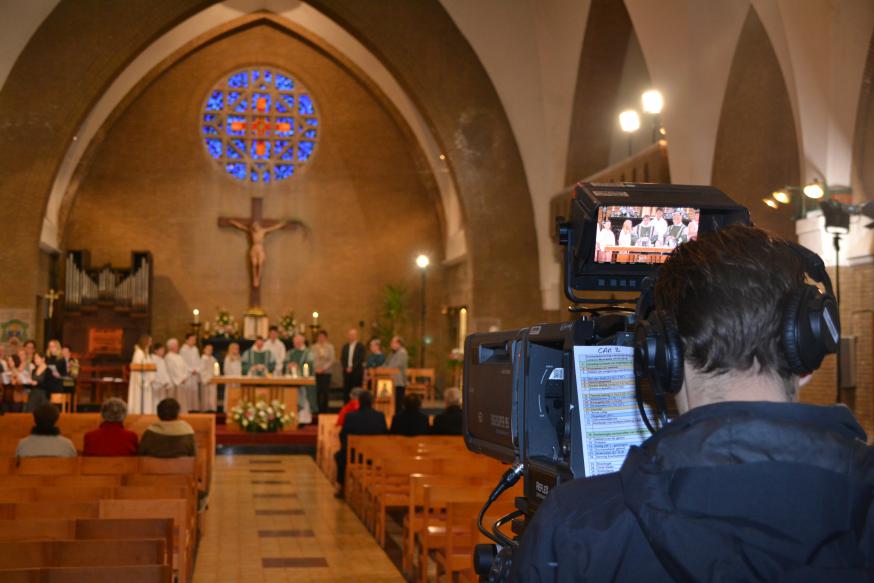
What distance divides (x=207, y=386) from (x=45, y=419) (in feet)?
42.6

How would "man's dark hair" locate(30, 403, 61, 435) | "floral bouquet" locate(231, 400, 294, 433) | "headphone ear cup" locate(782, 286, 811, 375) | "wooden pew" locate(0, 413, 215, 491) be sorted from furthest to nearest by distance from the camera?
"floral bouquet" locate(231, 400, 294, 433) → "wooden pew" locate(0, 413, 215, 491) → "man's dark hair" locate(30, 403, 61, 435) → "headphone ear cup" locate(782, 286, 811, 375)

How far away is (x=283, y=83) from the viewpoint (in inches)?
1024

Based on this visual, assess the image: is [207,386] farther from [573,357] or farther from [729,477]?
[729,477]

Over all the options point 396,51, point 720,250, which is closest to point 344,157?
point 396,51

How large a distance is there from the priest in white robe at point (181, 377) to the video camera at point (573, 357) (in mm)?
17643

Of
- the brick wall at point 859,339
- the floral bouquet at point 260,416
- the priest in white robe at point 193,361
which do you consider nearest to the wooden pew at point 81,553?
the brick wall at point 859,339

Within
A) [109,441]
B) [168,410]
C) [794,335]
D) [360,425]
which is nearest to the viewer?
[794,335]

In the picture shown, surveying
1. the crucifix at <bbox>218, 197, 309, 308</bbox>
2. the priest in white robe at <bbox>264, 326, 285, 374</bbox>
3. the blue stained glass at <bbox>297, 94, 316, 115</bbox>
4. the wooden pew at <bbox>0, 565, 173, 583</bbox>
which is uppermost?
the blue stained glass at <bbox>297, 94, 316, 115</bbox>

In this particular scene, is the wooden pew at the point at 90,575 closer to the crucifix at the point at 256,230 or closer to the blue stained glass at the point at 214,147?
the crucifix at the point at 256,230

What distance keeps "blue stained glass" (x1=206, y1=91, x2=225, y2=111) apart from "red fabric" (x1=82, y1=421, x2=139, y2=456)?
1795 centimetres

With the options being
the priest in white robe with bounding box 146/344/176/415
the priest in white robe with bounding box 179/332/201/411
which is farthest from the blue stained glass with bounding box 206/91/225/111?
the priest in white robe with bounding box 146/344/176/415

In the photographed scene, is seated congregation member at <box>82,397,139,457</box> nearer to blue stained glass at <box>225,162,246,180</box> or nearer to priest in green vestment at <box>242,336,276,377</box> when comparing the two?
priest in green vestment at <box>242,336,276,377</box>

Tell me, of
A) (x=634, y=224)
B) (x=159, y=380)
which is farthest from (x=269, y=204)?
(x=634, y=224)

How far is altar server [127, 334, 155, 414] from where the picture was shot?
19391mm
